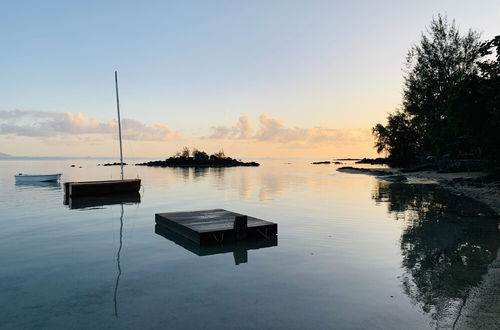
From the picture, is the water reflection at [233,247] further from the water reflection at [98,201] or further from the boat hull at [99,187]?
the boat hull at [99,187]

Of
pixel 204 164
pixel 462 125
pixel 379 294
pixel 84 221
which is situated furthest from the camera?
pixel 204 164

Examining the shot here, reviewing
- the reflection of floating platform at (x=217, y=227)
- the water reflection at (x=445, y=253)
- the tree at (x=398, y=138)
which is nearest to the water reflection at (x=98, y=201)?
the reflection of floating platform at (x=217, y=227)

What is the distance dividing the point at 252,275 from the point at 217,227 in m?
5.12

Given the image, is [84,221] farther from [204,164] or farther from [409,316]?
[204,164]

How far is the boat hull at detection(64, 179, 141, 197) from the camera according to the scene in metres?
35.8

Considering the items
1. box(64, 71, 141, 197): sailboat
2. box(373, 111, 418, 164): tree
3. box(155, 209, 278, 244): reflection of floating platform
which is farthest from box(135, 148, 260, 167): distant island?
box(155, 209, 278, 244): reflection of floating platform

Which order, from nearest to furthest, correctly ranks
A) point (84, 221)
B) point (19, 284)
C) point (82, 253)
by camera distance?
point (19, 284) < point (82, 253) < point (84, 221)

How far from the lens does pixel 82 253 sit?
1457 centimetres

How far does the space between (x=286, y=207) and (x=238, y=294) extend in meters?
18.0

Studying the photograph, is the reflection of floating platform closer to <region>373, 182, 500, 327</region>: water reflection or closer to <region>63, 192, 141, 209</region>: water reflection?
<region>373, 182, 500, 327</region>: water reflection

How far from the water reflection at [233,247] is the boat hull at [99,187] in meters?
22.3

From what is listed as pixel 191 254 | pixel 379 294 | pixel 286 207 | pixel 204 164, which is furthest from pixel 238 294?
pixel 204 164

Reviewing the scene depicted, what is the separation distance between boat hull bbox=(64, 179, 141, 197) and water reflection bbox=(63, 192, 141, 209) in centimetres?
60

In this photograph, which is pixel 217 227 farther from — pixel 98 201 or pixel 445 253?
pixel 98 201
